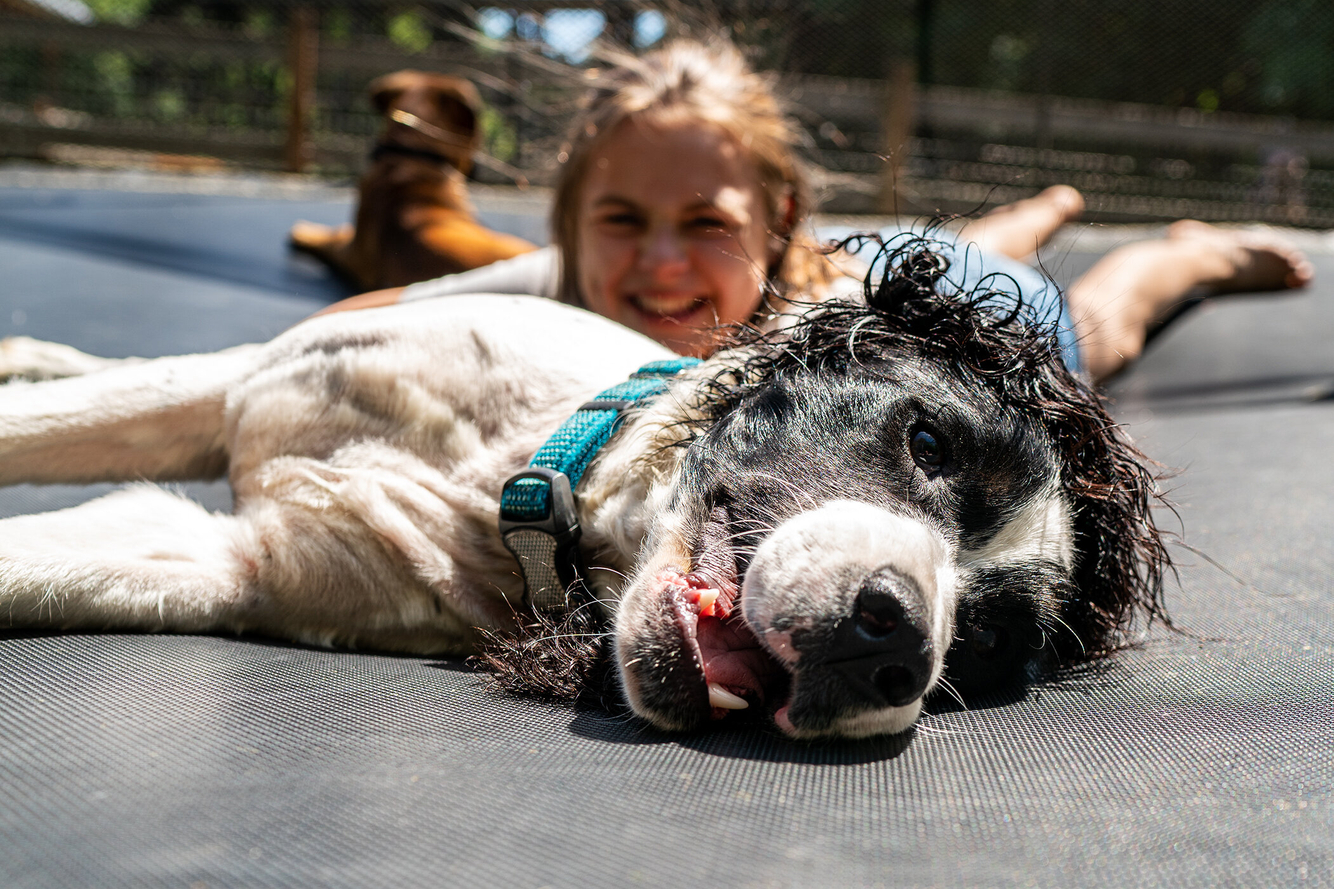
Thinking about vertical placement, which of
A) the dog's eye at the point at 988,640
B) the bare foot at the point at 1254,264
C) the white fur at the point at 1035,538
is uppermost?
the bare foot at the point at 1254,264

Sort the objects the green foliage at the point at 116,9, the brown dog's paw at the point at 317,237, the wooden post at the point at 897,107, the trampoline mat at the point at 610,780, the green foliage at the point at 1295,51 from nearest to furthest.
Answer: the trampoline mat at the point at 610,780, the brown dog's paw at the point at 317,237, the wooden post at the point at 897,107, the green foliage at the point at 1295,51, the green foliage at the point at 116,9

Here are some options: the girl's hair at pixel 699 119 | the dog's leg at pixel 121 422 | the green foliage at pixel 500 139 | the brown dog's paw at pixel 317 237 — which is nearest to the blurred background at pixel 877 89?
the green foliage at pixel 500 139

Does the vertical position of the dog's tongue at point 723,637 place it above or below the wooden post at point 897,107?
below

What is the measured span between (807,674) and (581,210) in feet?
6.62

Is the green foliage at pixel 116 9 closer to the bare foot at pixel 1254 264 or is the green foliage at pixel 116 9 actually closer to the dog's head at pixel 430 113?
the dog's head at pixel 430 113

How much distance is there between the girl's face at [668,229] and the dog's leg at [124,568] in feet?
4.35

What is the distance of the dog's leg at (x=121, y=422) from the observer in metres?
1.76

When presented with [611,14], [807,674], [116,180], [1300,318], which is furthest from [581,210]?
[116,180]

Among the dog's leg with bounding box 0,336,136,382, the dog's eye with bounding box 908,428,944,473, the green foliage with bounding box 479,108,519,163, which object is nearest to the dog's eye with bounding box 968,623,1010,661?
the dog's eye with bounding box 908,428,944,473

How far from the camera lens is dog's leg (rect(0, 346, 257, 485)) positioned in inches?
69.4

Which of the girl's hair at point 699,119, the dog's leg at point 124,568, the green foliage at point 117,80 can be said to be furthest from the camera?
the green foliage at point 117,80

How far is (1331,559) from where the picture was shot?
209 centimetres

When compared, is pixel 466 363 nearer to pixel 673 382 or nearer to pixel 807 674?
pixel 673 382

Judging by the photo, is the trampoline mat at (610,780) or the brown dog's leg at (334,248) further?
the brown dog's leg at (334,248)
